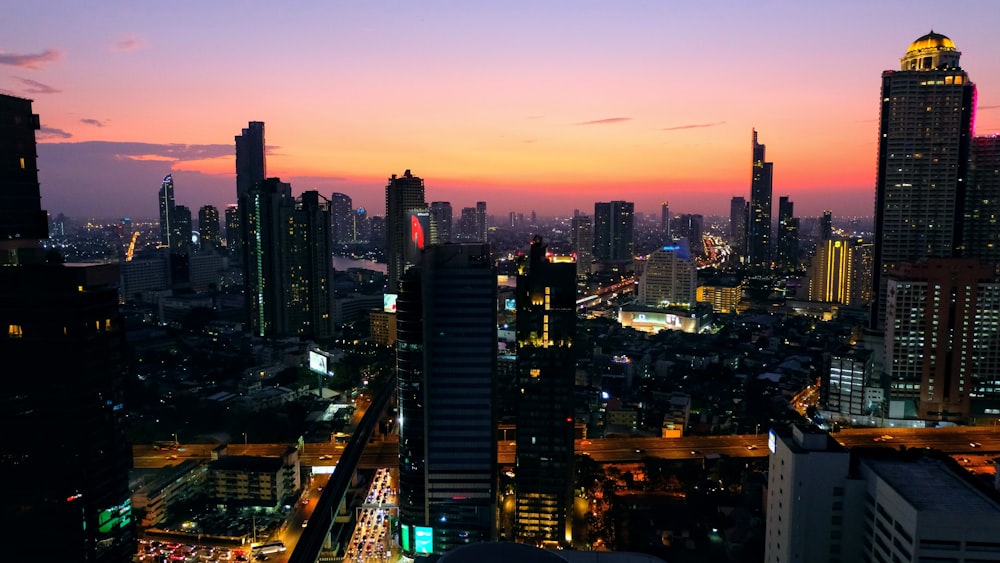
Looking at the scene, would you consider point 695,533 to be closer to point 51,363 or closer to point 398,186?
point 51,363

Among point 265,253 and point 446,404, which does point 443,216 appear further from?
point 446,404

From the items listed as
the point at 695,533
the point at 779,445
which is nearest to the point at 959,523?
the point at 779,445

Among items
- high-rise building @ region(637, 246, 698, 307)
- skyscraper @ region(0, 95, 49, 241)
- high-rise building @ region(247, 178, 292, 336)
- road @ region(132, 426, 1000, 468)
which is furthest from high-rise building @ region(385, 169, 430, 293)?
skyscraper @ region(0, 95, 49, 241)

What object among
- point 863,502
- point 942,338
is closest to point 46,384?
point 863,502

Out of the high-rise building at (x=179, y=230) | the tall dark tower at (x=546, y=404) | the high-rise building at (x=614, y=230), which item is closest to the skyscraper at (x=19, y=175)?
the tall dark tower at (x=546, y=404)

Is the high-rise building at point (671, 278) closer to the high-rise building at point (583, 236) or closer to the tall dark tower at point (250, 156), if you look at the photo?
the high-rise building at point (583, 236)

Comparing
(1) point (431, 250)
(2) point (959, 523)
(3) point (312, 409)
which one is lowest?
(3) point (312, 409)
